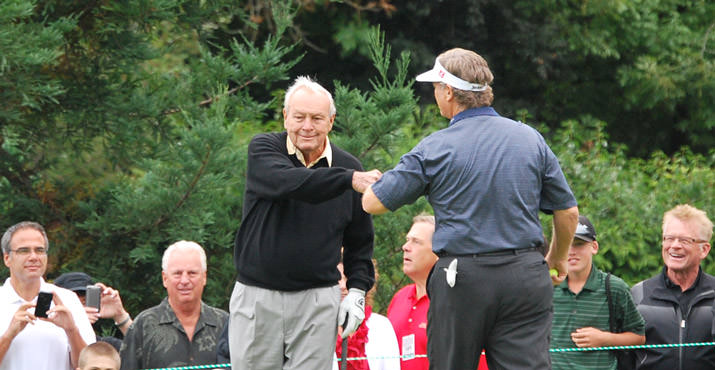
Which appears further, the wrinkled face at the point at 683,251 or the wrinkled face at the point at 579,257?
the wrinkled face at the point at 683,251

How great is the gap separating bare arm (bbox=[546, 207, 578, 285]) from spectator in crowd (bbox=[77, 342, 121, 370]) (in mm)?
2745

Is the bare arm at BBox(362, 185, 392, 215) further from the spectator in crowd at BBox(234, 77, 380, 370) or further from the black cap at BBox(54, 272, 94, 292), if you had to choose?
the black cap at BBox(54, 272, 94, 292)

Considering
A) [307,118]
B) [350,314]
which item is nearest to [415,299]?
[350,314]

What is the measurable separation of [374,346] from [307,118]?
6.97 ft

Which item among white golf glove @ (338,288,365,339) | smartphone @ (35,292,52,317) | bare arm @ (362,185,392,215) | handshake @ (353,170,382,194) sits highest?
handshake @ (353,170,382,194)

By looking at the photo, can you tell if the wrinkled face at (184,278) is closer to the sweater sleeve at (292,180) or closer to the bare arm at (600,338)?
the sweater sleeve at (292,180)

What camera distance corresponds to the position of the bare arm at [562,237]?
16.4 ft

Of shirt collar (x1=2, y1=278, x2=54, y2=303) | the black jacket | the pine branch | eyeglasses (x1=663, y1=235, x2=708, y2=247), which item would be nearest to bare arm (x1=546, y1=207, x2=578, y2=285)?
the black jacket

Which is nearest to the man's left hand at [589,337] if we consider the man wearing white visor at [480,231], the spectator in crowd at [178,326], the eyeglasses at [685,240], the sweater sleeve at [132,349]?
the eyeglasses at [685,240]

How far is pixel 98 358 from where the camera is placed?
645 cm

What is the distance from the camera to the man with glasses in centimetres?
691

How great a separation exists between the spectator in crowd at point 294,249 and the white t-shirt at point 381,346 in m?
1.56

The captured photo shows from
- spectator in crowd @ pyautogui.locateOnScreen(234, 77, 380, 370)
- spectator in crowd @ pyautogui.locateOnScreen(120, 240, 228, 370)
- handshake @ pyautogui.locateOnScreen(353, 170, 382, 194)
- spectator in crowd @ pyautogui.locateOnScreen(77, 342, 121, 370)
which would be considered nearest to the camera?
handshake @ pyautogui.locateOnScreen(353, 170, 382, 194)

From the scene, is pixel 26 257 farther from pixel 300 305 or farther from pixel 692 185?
pixel 692 185
